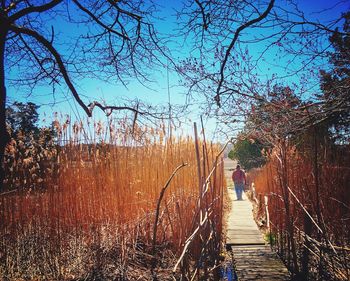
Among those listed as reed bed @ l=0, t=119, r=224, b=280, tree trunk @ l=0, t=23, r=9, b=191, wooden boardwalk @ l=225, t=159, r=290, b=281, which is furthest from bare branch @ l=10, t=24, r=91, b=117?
wooden boardwalk @ l=225, t=159, r=290, b=281

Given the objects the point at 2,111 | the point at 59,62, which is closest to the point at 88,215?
the point at 2,111

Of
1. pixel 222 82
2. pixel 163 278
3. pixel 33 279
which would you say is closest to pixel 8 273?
pixel 33 279

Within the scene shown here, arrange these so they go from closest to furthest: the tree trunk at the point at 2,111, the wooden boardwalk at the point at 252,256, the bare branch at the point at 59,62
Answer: the tree trunk at the point at 2,111, the wooden boardwalk at the point at 252,256, the bare branch at the point at 59,62

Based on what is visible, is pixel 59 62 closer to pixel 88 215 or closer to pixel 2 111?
pixel 2 111

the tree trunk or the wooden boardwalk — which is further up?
the tree trunk

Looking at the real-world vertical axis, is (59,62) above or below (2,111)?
above

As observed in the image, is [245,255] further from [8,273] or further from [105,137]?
[8,273]

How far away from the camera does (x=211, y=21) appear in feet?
8.58

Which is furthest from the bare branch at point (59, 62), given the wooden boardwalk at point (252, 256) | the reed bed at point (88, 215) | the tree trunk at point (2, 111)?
the wooden boardwalk at point (252, 256)

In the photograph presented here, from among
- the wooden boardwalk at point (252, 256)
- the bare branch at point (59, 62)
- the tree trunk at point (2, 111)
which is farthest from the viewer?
the bare branch at point (59, 62)

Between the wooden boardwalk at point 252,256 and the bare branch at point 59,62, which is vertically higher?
the bare branch at point 59,62

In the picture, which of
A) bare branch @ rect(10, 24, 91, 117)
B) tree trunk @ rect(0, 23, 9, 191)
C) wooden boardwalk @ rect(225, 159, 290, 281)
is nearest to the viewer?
tree trunk @ rect(0, 23, 9, 191)

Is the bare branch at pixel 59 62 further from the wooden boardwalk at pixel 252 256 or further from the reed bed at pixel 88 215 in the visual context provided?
the wooden boardwalk at pixel 252 256

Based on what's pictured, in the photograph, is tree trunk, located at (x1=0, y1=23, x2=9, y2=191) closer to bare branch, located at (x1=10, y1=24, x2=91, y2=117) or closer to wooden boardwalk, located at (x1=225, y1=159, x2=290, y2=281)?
bare branch, located at (x1=10, y1=24, x2=91, y2=117)
